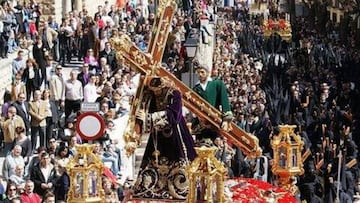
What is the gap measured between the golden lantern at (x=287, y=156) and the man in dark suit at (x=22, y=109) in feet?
19.3

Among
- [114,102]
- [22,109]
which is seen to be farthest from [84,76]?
[22,109]

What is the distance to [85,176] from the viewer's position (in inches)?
377

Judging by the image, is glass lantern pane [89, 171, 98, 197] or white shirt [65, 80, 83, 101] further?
white shirt [65, 80, 83, 101]

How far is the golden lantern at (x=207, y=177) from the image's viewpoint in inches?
352

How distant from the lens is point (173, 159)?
10.4 m

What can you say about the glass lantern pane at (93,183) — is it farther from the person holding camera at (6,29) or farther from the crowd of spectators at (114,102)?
the person holding camera at (6,29)

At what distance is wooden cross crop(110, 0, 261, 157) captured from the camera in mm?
10320

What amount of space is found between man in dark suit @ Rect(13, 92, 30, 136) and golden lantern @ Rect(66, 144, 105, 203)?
741cm

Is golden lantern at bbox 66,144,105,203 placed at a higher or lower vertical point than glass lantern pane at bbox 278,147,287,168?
higher

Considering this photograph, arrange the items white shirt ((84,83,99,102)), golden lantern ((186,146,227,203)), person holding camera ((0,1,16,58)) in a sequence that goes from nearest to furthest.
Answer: golden lantern ((186,146,227,203)), white shirt ((84,83,99,102)), person holding camera ((0,1,16,58))

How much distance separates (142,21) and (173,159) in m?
20.6

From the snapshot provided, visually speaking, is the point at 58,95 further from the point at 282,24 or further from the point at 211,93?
the point at 282,24

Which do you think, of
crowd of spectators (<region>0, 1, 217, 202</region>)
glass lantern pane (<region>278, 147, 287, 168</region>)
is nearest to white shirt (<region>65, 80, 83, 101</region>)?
crowd of spectators (<region>0, 1, 217, 202</region>)

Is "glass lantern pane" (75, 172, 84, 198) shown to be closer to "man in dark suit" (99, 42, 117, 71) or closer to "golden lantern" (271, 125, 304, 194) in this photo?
"golden lantern" (271, 125, 304, 194)
